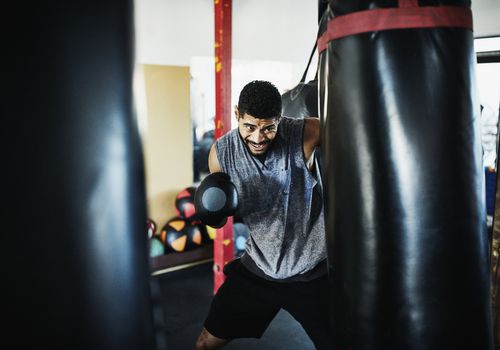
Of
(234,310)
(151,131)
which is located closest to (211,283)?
(151,131)

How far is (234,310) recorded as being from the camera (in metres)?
1.85

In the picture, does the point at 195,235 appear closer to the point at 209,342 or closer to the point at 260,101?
the point at 209,342

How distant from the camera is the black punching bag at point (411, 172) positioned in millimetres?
831

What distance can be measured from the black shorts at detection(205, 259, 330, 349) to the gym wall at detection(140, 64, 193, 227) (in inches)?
89.3

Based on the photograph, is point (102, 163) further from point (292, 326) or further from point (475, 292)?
point (292, 326)

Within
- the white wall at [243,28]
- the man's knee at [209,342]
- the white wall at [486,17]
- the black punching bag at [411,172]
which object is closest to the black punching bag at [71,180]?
the black punching bag at [411,172]

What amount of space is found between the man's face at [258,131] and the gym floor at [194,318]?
1.12m

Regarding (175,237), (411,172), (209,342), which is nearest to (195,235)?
(175,237)

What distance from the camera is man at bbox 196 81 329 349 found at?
1.73 m

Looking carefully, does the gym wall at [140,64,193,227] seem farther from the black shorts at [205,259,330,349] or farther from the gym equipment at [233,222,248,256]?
the black shorts at [205,259,330,349]

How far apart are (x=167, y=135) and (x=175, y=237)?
1.00 metres

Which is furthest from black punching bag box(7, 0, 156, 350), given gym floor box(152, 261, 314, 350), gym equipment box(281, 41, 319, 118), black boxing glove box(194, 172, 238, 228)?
gym floor box(152, 261, 314, 350)

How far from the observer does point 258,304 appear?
1837 mm

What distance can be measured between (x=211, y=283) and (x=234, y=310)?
1824mm
